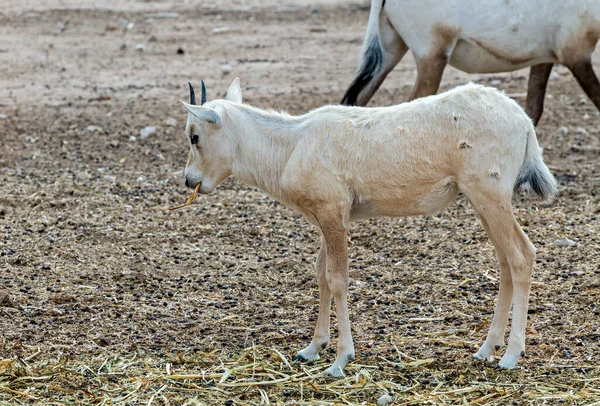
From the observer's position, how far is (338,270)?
211 inches

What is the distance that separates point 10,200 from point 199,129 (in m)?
3.49

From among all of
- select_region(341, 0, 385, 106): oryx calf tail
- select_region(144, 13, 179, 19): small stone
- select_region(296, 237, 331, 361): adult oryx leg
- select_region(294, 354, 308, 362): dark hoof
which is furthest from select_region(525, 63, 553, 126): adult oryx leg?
select_region(144, 13, 179, 19): small stone

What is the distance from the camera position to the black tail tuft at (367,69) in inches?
370

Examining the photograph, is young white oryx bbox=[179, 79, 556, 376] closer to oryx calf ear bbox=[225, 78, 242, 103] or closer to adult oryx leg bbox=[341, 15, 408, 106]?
oryx calf ear bbox=[225, 78, 242, 103]

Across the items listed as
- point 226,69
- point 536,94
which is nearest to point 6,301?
point 536,94

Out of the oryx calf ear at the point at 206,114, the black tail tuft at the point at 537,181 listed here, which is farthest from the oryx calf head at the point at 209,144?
the black tail tuft at the point at 537,181

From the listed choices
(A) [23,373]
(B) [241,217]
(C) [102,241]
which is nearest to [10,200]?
(C) [102,241]

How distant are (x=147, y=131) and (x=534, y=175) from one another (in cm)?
637

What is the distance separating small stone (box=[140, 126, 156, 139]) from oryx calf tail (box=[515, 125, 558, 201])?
6.21 m

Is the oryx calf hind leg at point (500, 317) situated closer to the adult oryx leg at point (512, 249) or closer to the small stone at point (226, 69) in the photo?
the adult oryx leg at point (512, 249)

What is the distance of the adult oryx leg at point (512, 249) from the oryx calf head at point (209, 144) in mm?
1400

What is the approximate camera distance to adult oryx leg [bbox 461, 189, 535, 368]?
16.8ft

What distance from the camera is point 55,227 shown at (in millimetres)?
7809

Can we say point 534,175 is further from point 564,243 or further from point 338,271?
point 564,243
